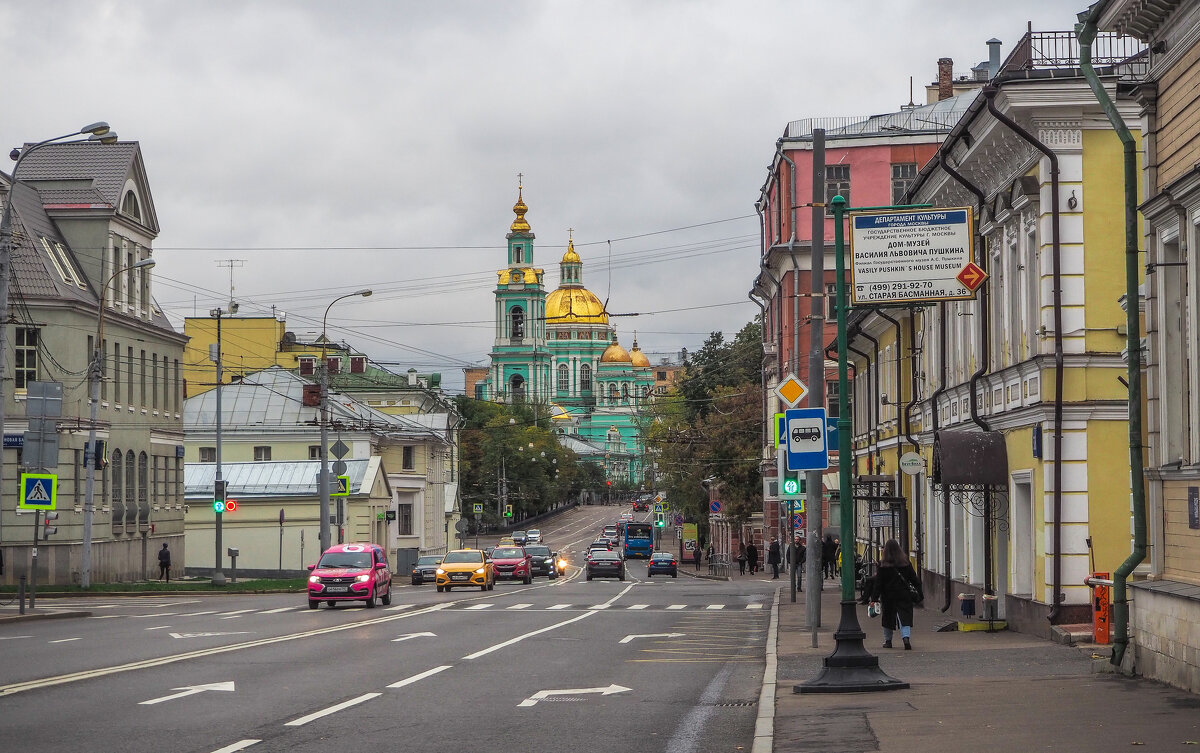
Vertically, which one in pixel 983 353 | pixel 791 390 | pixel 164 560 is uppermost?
pixel 983 353

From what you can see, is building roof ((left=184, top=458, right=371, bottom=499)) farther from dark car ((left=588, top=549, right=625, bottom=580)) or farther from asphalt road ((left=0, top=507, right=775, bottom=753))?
asphalt road ((left=0, top=507, right=775, bottom=753))

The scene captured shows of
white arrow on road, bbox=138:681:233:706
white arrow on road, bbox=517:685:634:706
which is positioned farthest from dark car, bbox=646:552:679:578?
white arrow on road, bbox=138:681:233:706

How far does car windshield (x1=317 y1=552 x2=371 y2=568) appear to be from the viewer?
123 feet

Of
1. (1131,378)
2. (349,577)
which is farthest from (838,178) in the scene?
(1131,378)

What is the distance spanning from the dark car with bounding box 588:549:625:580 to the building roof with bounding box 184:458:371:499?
14225 millimetres

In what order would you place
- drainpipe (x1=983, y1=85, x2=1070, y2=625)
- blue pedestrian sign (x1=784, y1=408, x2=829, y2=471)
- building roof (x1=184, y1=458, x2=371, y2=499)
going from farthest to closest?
building roof (x1=184, y1=458, x2=371, y2=499)
drainpipe (x1=983, y1=85, x2=1070, y2=625)
blue pedestrian sign (x1=784, y1=408, x2=829, y2=471)

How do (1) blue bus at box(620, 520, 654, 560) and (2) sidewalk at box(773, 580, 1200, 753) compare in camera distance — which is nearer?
(2) sidewalk at box(773, 580, 1200, 753)

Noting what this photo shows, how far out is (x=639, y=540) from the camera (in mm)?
110688

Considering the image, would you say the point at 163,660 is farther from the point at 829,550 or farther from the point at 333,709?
the point at 829,550

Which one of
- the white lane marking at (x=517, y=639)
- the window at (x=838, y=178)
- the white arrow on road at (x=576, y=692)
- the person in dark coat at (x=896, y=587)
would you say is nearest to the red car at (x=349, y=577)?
the white lane marking at (x=517, y=639)

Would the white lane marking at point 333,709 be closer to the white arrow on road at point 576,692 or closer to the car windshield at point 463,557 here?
the white arrow on road at point 576,692

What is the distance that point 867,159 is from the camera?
57.9 metres

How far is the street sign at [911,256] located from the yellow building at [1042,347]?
2382 mm

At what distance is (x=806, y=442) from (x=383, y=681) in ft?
20.5
